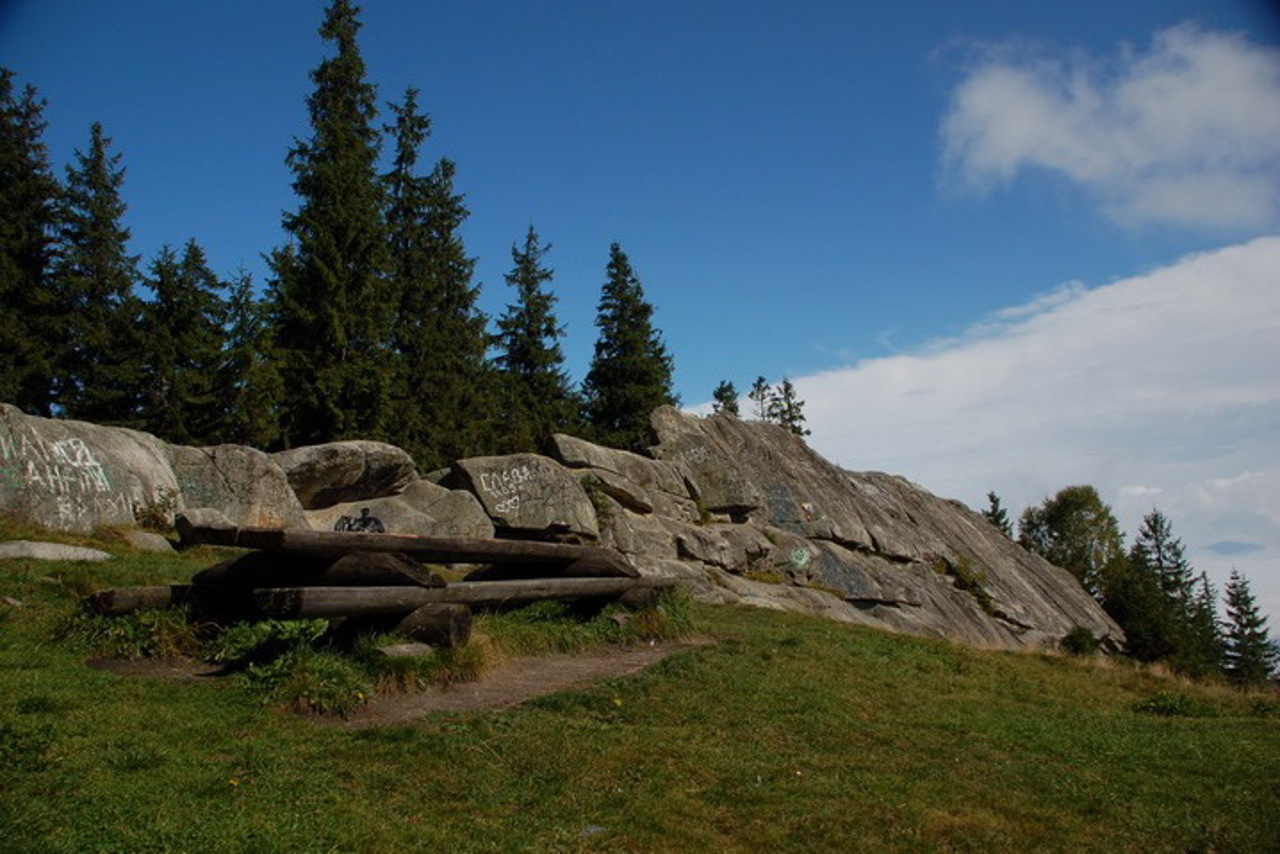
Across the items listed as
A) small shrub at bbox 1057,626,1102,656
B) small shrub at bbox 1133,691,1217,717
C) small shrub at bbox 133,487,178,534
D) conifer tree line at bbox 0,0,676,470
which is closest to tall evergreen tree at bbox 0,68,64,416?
conifer tree line at bbox 0,0,676,470

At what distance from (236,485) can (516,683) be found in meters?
11.9

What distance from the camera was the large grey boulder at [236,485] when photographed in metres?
18.0

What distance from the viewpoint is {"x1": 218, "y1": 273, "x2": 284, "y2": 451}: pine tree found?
25.9m

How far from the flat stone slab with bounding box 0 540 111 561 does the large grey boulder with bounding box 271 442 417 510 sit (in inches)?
270

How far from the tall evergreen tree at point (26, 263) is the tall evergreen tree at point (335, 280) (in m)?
7.64

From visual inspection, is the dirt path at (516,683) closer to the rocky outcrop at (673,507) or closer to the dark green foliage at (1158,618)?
the rocky outcrop at (673,507)

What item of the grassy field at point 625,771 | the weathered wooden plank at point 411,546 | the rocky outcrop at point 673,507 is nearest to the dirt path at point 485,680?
the grassy field at point 625,771

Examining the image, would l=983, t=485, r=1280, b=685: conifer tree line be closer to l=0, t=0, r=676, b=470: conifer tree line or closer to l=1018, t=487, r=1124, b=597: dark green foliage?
l=1018, t=487, r=1124, b=597: dark green foliage

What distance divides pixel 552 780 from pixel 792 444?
3377 centimetres

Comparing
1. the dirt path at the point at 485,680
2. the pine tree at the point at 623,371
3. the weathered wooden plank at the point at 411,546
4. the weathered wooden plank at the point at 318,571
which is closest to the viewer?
the dirt path at the point at 485,680

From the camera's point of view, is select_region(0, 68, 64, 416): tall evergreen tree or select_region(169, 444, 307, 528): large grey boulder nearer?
select_region(169, 444, 307, 528): large grey boulder

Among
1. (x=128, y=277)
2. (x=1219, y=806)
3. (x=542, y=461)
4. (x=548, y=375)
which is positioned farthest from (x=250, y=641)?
(x=548, y=375)

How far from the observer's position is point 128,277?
3288 centimetres

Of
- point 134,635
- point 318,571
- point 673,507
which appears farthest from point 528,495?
point 134,635
